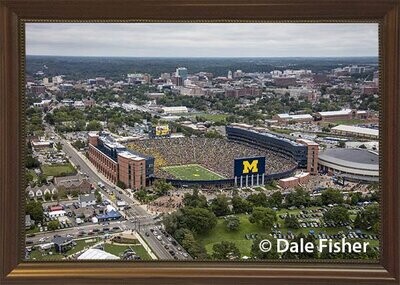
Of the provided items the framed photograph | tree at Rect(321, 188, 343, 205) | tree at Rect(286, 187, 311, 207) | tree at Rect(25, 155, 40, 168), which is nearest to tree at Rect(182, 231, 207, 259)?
the framed photograph

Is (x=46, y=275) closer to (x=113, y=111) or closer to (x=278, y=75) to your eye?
(x=113, y=111)

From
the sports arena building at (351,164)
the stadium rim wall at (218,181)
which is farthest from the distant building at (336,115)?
the stadium rim wall at (218,181)

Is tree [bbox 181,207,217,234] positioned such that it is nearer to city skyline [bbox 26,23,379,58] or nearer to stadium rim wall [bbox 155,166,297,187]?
stadium rim wall [bbox 155,166,297,187]

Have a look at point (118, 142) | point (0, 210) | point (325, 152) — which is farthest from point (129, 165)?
point (325, 152)

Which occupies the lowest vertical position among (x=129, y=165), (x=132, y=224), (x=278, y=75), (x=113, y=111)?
(x=132, y=224)

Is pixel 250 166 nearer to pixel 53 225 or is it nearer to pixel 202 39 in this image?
pixel 202 39

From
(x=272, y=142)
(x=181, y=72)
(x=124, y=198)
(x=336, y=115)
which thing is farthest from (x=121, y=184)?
(x=336, y=115)

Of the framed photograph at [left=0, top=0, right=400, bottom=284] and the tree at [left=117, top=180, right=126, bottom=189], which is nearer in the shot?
the framed photograph at [left=0, top=0, right=400, bottom=284]

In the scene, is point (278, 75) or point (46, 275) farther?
point (278, 75)
